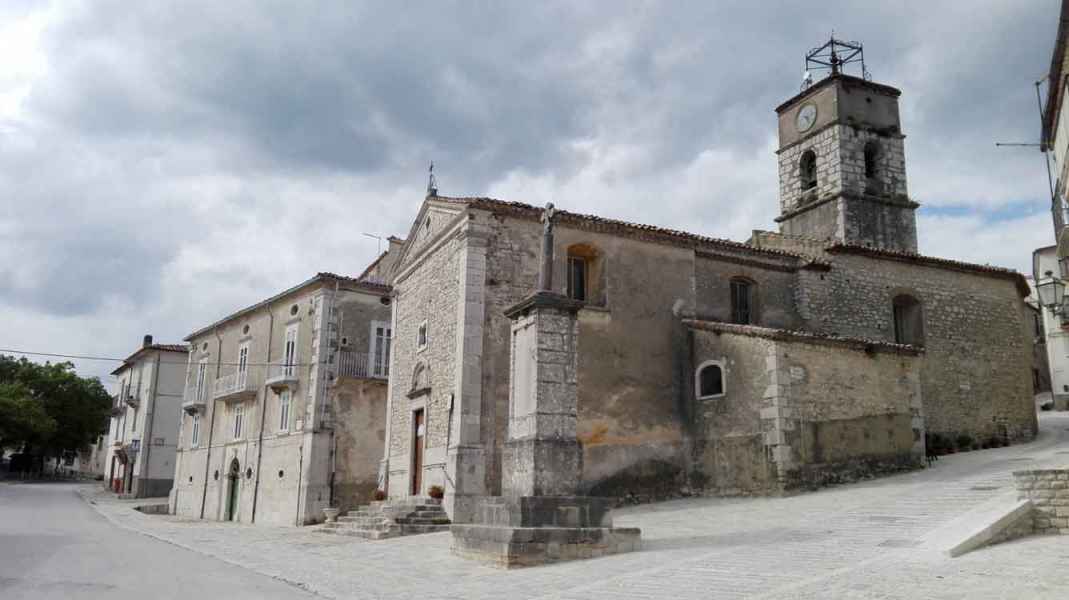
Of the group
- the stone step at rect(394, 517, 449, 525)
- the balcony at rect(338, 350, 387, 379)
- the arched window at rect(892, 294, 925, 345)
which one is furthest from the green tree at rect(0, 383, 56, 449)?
the arched window at rect(892, 294, 925, 345)

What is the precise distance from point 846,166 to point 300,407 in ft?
66.1

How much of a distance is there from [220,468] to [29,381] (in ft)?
86.9

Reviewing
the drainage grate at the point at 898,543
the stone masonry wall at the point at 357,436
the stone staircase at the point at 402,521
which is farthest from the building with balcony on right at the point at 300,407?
the drainage grate at the point at 898,543

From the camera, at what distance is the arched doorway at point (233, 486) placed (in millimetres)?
30016

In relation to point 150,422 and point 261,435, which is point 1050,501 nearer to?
point 261,435

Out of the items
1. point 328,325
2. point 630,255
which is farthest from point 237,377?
point 630,255

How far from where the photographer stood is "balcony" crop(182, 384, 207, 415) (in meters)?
33.7

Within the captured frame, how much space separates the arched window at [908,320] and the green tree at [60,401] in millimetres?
44077

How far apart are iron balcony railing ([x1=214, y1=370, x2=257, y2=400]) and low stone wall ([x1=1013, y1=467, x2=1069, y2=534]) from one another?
81.3 feet

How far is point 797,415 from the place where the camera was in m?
18.0

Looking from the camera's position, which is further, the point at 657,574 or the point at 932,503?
the point at 932,503

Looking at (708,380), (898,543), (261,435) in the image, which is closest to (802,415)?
(708,380)

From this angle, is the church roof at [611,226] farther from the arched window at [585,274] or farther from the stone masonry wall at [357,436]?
the stone masonry wall at [357,436]

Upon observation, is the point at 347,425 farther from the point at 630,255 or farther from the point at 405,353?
the point at 630,255
